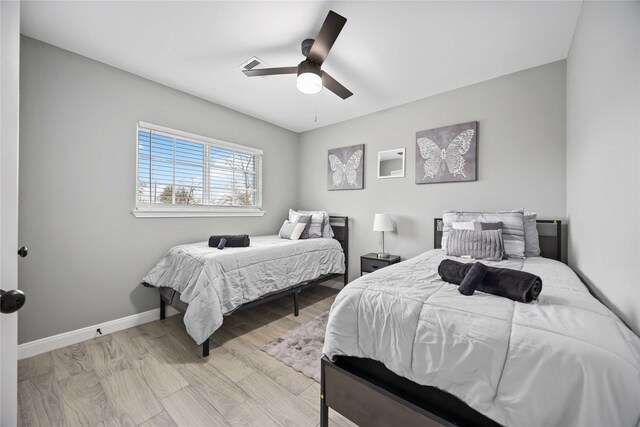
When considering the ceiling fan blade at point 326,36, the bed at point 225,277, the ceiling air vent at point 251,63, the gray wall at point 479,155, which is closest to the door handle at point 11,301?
the bed at point 225,277

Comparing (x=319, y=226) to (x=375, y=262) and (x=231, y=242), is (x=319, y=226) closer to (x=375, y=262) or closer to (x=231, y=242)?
(x=375, y=262)

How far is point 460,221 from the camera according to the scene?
102 inches

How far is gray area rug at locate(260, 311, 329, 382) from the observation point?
77.2 inches

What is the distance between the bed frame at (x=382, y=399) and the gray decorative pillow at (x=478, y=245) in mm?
1502

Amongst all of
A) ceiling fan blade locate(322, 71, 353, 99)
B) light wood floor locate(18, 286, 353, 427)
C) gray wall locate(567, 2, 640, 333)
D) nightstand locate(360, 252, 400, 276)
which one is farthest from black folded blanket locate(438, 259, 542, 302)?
ceiling fan blade locate(322, 71, 353, 99)

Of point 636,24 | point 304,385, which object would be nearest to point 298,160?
point 304,385

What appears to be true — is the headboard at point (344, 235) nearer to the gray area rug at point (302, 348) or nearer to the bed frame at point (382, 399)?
the gray area rug at point (302, 348)

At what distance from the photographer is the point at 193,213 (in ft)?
10.4

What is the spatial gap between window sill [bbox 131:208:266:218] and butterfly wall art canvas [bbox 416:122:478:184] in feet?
8.12

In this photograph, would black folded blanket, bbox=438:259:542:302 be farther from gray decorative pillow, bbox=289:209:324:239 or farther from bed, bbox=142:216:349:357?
gray decorative pillow, bbox=289:209:324:239

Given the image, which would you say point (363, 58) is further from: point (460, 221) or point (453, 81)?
point (460, 221)

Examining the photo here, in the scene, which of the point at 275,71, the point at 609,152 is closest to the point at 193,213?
the point at 275,71

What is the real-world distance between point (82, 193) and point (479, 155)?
4.10 m

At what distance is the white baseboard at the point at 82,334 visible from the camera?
210cm
